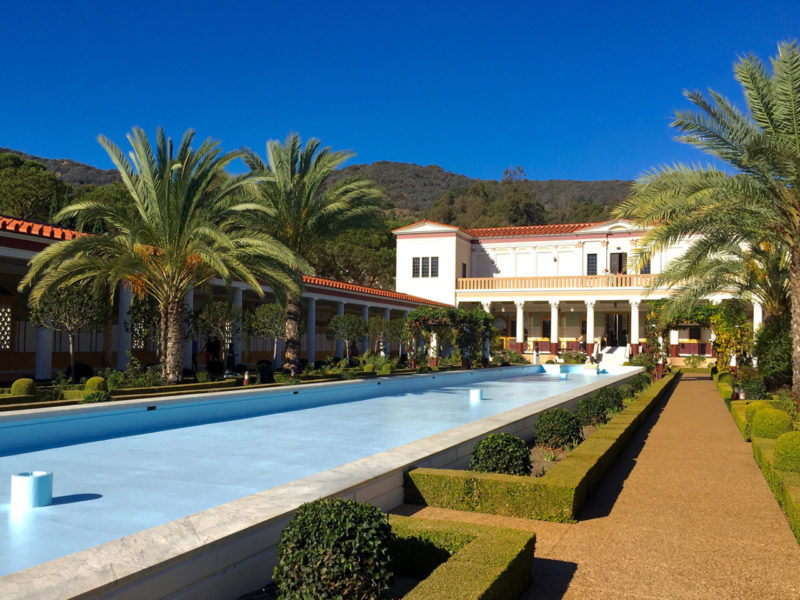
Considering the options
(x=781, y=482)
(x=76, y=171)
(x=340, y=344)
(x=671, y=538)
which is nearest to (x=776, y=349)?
(x=781, y=482)

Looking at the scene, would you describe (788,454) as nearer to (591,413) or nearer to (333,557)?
(591,413)

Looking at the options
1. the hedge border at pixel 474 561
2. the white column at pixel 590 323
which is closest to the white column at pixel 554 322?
the white column at pixel 590 323

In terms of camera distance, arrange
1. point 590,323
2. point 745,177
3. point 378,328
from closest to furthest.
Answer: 1. point 745,177
2. point 378,328
3. point 590,323

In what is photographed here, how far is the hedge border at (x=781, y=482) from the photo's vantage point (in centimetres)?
537

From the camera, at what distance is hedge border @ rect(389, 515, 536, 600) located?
3.53 meters

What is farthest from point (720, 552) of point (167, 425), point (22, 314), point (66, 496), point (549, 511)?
point (22, 314)

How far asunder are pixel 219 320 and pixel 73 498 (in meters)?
11.9

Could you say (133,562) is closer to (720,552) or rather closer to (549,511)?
(549,511)

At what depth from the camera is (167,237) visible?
569 inches

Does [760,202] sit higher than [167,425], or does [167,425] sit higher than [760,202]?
[760,202]

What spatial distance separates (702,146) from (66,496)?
10.7 metres

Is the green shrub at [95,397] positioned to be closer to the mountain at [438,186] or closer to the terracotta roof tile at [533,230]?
the terracotta roof tile at [533,230]

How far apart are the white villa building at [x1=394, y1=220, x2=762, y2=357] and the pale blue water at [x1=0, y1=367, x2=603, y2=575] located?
24.2 m

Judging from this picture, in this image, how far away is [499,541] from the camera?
425 cm
